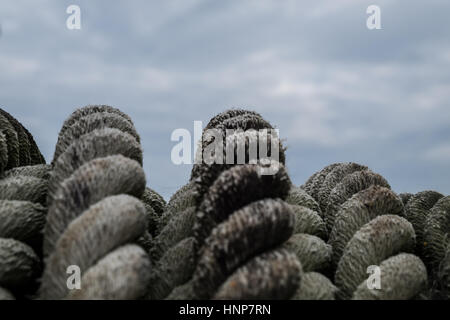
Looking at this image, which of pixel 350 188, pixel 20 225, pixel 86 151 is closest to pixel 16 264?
pixel 20 225

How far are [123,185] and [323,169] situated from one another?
59cm

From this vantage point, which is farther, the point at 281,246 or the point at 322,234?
the point at 322,234

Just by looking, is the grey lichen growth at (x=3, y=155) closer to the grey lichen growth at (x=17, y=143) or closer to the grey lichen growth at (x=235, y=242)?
the grey lichen growth at (x=17, y=143)

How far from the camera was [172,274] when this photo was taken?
0.71 metres

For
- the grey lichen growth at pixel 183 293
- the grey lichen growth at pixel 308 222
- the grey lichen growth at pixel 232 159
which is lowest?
the grey lichen growth at pixel 183 293

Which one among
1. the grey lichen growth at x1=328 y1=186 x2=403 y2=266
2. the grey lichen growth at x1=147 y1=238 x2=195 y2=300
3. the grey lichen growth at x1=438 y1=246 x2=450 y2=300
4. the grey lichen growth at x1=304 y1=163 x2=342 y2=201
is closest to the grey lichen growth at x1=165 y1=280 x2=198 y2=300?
the grey lichen growth at x1=147 y1=238 x2=195 y2=300

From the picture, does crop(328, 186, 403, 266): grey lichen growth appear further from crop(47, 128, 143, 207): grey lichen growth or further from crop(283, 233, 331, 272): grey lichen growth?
crop(47, 128, 143, 207): grey lichen growth

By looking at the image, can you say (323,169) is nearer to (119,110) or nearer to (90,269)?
(119,110)

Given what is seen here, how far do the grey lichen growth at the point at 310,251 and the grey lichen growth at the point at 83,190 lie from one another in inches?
9.4

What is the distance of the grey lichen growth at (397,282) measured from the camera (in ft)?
2.27

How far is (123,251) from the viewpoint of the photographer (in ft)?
2.08

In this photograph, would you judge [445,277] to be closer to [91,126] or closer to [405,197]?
[405,197]

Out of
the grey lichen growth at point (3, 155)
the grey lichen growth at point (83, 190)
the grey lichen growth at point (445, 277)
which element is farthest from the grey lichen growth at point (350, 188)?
the grey lichen growth at point (3, 155)
